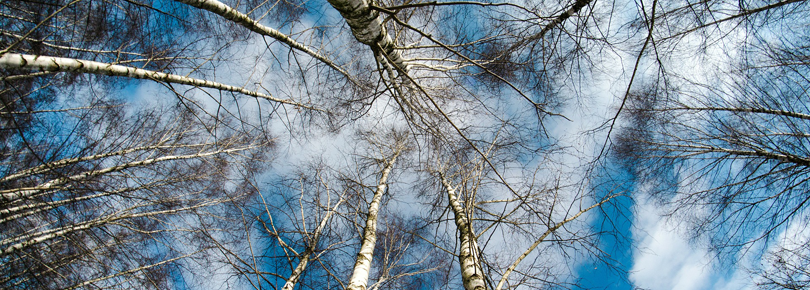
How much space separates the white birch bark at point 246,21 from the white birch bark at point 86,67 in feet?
2.63

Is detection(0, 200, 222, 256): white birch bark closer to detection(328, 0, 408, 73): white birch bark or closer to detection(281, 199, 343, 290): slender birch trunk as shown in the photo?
detection(281, 199, 343, 290): slender birch trunk

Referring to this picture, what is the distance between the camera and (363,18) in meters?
2.25

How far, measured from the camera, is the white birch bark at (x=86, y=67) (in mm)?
2000

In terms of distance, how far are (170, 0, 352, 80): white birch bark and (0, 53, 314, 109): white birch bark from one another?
0.80 m

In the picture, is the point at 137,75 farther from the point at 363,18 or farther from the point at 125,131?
the point at 125,131

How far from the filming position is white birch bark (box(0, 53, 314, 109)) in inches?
78.7

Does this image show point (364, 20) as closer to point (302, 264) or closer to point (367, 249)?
point (367, 249)

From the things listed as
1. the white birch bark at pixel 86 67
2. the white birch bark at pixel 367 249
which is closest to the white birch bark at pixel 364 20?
the white birch bark at pixel 86 67

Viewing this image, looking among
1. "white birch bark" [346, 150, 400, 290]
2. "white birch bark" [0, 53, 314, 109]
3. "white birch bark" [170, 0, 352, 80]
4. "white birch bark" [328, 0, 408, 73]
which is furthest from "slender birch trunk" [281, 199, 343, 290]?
"white birch bark" [328, 0, 408, 73]

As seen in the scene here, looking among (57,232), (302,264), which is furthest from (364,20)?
(57,232)

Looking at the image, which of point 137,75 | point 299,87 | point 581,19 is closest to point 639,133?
point 581,19

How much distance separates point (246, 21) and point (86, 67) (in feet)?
4.23

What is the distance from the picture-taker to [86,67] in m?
2.33

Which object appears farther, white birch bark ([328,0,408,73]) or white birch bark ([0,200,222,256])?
white birch bark ([0,200,222,256])
